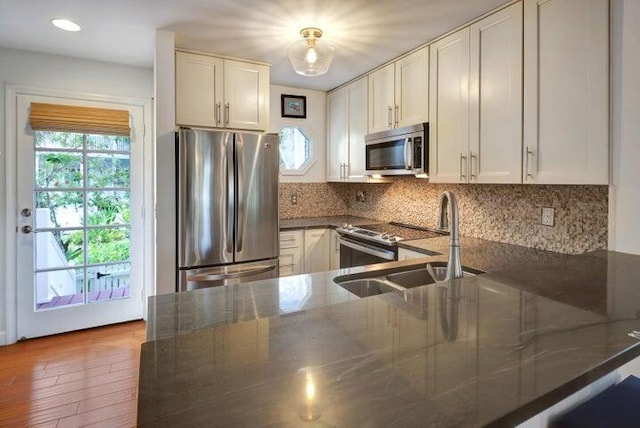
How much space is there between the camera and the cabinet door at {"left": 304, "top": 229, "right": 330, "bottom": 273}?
11.3ft

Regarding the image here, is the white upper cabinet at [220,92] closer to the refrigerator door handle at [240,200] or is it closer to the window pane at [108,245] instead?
the refrigerator door handle at [240,200]

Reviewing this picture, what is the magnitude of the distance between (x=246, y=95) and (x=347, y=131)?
1117 millimetres

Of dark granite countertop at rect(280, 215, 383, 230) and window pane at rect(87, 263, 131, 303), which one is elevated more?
dark granite countertop at rect(280, 215, 383, 230)

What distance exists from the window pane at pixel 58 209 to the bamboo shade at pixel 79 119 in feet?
1.88

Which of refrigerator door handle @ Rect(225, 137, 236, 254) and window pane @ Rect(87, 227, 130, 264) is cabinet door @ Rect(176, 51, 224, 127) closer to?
refrigerator door handle @ Rect(225, 137, 236, 254)

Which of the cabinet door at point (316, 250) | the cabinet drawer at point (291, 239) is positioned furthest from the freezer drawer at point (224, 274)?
the cabinet door at point (316, 250)

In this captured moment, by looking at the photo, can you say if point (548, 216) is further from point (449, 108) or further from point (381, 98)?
point (381, 98)

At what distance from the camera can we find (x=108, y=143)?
3.29m

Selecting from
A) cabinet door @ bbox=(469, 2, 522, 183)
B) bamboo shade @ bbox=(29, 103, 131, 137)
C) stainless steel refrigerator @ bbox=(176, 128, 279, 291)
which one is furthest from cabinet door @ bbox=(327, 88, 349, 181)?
bamboo shade @ bbox=(29, 103, 131, 137)

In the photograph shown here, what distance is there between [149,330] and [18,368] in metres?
2.48

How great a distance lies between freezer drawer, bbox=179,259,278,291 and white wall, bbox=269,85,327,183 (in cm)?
140

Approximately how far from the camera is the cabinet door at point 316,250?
3.44 metres

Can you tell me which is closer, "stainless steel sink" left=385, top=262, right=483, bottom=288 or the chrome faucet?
the chrome faucet

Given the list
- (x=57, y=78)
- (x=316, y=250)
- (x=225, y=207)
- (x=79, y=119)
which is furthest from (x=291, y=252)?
(x=57, y=78)
